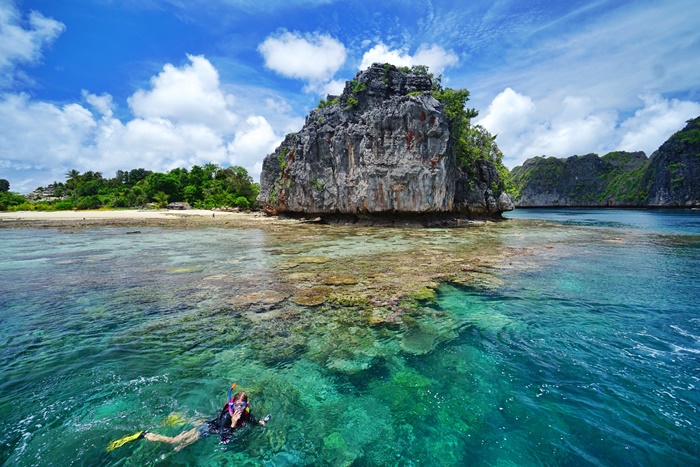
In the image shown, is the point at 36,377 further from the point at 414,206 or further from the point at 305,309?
the point at 414,206

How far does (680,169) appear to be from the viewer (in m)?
92.8

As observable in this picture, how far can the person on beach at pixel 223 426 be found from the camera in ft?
15.8

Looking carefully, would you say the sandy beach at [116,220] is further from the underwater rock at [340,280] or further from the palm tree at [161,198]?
the underwater rock at [340,280]

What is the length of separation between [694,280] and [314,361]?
17.2 m

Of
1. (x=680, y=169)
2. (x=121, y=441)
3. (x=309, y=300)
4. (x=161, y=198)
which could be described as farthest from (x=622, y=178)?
(x=121, y=441)

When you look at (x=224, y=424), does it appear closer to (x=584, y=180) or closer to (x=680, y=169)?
(x=680, y=169)

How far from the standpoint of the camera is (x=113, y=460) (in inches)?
175

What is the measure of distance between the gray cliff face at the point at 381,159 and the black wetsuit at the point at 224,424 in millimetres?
33562

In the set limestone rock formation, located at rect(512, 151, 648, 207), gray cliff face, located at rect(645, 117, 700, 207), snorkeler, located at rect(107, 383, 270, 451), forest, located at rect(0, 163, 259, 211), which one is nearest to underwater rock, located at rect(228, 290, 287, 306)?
snorkeler, located at rect(107, 383, 270, 451)

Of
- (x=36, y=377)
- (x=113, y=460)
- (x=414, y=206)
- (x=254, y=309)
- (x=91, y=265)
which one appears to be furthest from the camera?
(x=414, y=206)

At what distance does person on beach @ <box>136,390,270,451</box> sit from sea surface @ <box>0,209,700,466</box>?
0.38ft

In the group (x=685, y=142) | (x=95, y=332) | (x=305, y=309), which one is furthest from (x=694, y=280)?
(x=685, y=142)

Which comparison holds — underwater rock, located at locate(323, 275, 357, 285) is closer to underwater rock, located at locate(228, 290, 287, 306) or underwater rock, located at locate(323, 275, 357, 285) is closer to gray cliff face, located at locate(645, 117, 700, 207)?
underwater rock, located at locate(228, 290, 287, 306)

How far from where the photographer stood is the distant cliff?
92750 mm
